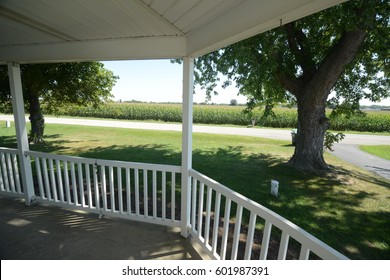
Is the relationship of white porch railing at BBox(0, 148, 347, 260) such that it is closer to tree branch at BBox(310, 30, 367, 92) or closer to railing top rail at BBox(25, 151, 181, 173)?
railing top rail at BBox(25, 151, 181, 173)

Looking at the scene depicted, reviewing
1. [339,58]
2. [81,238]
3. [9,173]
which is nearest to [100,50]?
[81,238]

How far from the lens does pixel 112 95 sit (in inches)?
386

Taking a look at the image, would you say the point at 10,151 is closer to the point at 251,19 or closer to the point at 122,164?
the point at 122,164

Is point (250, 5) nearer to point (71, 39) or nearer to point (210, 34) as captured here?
point (210, 34)

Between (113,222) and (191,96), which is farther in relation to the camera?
(113,222)

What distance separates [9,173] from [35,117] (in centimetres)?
671

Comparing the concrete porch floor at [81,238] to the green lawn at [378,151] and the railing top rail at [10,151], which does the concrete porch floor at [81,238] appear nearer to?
the railing top rail at [10,151]

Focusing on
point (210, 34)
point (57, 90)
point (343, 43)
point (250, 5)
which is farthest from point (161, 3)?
point (57, 90)

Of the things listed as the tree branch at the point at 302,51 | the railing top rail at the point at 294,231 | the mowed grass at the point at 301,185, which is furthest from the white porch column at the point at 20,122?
the tree branch at the point at 302,51

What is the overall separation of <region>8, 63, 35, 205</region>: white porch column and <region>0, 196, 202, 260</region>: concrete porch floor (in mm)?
397

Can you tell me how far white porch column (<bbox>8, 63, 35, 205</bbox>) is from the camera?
335 centimetres

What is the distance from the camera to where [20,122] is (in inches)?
138
